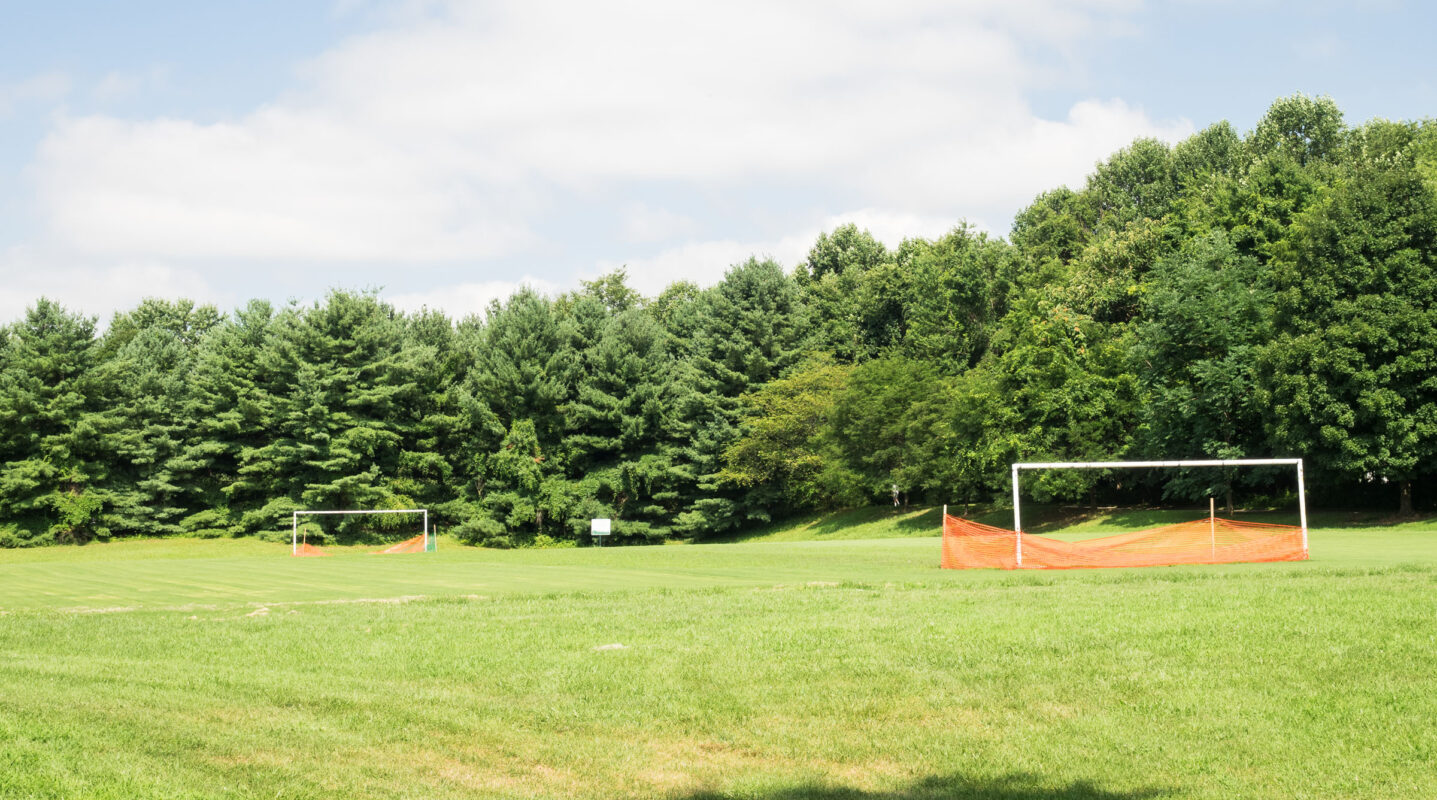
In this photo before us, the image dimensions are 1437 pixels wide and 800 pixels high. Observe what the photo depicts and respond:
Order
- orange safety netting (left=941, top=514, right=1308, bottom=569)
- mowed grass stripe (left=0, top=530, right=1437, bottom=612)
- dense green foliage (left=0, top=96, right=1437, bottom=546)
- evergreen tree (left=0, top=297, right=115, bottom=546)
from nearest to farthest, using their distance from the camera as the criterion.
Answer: mowed grass stripe (left=0, top=530, right=1437, bottom=612) → orange safety netting (left=941, top=514, right=1308, bottom=569) → dense green foliage (left=0, top=96, right=1437, bottom=546) → evergreen tree (left=0, top=297, right=115, bottom=546)

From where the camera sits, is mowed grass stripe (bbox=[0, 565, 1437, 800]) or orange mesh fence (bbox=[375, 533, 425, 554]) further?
orange mesh fence (bbox=[375, 533, 425, 554])

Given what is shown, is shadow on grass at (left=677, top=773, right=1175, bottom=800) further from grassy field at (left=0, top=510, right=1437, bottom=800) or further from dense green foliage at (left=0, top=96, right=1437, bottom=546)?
dense green foliage at (left=0, top=96, right=1437, bottom=546)

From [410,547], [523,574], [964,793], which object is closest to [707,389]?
[410,547]

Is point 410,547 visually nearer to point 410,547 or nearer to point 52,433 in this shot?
point 410,547

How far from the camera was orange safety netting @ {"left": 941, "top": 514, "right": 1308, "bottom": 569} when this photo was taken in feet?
85.8

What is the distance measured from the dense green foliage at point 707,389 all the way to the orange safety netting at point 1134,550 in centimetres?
2149

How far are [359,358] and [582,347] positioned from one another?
14.4 meters

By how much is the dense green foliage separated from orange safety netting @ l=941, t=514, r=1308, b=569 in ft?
70.5

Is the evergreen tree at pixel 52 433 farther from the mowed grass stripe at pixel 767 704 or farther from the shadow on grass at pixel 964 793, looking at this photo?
the shadow on grass at pixel 964 793

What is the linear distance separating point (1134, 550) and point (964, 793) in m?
21.8

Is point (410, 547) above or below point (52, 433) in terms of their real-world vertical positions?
below

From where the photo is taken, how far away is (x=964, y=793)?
7801mm

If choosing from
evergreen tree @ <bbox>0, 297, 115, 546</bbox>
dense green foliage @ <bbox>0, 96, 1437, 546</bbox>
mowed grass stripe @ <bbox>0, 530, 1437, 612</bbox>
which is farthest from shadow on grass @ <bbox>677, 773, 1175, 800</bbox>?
evergreen tree @ <bbox>0, 297, 115, 546</bbox>

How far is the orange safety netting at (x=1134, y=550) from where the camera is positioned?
2614 centimetres
